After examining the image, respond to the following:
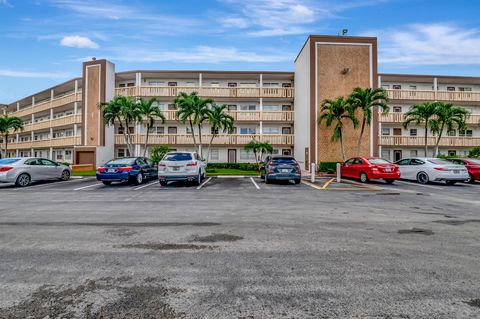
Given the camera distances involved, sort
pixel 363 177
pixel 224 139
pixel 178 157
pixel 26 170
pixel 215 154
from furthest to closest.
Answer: pixel 215 154 → pixel 224 139 → pixel 363 177 → pixel 26 170 → pixel 178 157

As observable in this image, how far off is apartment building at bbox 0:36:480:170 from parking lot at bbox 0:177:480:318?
20.9 m

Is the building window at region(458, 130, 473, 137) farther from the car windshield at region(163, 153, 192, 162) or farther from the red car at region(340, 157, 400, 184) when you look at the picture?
the car windshield at region(163, 153, 192, 162)

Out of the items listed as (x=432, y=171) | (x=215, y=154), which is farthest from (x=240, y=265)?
(x=215, y=154)

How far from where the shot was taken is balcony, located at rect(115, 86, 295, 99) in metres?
30.4

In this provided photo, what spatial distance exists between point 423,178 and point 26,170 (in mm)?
22154

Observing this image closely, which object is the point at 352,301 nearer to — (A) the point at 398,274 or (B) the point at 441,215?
(A) the point at 398,274

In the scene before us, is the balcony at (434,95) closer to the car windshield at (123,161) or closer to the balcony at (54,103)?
the car windshield at (123,161)

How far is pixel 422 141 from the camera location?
29.8 metres

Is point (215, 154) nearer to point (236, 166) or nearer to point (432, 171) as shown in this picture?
point (236, 166)

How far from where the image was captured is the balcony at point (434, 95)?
30.1 meters

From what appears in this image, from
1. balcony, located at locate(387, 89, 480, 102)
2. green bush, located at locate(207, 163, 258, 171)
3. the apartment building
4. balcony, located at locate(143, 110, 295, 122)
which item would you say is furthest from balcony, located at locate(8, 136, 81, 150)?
balcony, located at locate(387, 89, 480, 102)

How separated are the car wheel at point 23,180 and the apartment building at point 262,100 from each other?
15.2 m

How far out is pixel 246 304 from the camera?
2.54m

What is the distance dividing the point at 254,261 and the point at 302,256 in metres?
0.74
